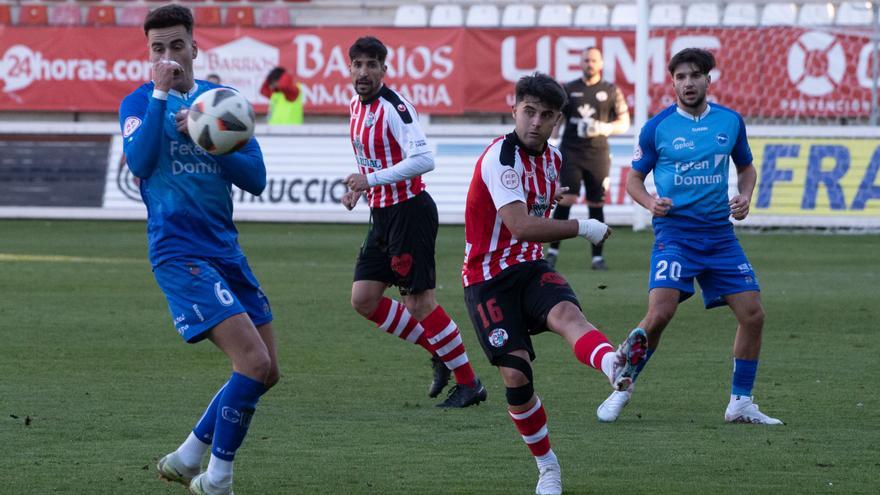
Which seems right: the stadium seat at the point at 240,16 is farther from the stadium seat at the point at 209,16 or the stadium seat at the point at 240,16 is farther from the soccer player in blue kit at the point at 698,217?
the soccer player in blue kit at the point at 698,217

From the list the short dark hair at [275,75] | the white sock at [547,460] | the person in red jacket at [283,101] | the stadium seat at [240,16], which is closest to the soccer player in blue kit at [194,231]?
the white sock at [547,460]

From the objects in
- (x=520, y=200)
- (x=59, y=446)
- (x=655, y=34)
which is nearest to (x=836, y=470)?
(x=520, y=200)

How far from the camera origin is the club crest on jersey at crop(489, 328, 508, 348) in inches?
251

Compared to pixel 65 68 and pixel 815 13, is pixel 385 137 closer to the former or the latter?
pixel 815 13

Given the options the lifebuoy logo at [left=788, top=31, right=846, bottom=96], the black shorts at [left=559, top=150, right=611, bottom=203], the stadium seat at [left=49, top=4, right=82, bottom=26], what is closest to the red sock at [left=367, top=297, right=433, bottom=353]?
the black shorts at [left=559, top=150, right=611, bottom=203]

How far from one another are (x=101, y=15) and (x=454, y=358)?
73.6ft

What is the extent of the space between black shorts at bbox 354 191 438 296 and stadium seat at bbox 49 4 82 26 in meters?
21.8

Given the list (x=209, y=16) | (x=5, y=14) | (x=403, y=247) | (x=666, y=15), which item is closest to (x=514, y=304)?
(x=403, y=247)

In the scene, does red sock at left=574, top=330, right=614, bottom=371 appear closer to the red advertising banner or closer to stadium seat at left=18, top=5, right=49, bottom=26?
the red advertising banner

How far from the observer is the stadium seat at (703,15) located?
2680 cm

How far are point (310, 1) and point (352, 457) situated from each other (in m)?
23.4

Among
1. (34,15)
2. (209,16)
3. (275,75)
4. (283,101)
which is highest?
(34,15)

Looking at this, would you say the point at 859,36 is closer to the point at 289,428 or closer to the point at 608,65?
the point at 608,65

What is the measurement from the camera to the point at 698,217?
26.2 feet
